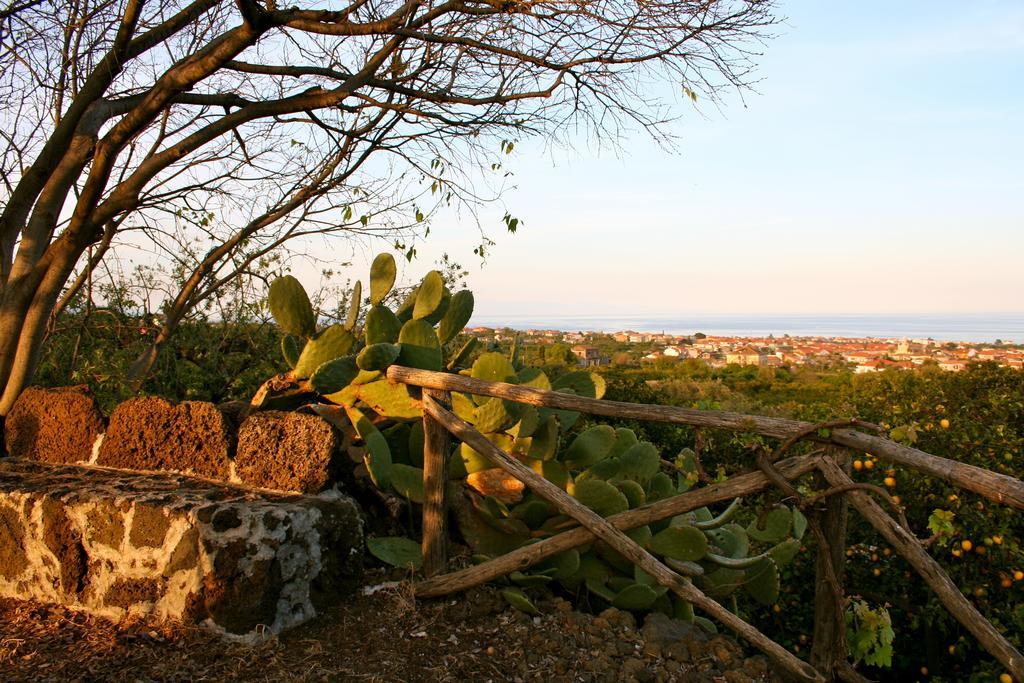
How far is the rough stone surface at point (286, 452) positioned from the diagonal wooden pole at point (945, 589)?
2150 millimetres

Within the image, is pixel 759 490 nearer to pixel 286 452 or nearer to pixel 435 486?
pixel 435 486

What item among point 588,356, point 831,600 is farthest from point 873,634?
point 588,356

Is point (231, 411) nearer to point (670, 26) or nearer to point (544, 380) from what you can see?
point (544, 380)

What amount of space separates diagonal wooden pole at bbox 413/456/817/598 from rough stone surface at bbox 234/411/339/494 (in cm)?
69

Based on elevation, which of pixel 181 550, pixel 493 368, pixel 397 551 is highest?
pixel 493 368

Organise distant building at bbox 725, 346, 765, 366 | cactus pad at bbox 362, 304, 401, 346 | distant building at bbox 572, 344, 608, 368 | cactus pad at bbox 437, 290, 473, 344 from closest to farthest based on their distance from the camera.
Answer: cactus pad at bbox 362, 304, 401, 346 < cactus pad at bbox 437, 290, 473, 344 < distant building at bbox 572, 344, 608, 368 < distant building at bbox 725, 346, 765, 366

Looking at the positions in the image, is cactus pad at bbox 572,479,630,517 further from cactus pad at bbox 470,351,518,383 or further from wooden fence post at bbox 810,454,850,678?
wooden fence post at bbox 810,454,850,678

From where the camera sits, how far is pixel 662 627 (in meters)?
3.26

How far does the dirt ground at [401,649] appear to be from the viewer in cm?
286

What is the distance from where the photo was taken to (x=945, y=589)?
7.46 ft

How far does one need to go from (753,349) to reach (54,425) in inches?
444

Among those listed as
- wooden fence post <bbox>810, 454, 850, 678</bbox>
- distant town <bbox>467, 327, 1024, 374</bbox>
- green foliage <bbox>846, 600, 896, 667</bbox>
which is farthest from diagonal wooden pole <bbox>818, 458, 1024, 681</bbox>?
distant town <bbox>467, 327, 1024, 374</bbox>

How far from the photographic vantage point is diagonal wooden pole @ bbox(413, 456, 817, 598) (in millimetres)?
2729

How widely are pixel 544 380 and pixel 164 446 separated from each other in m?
1.89
